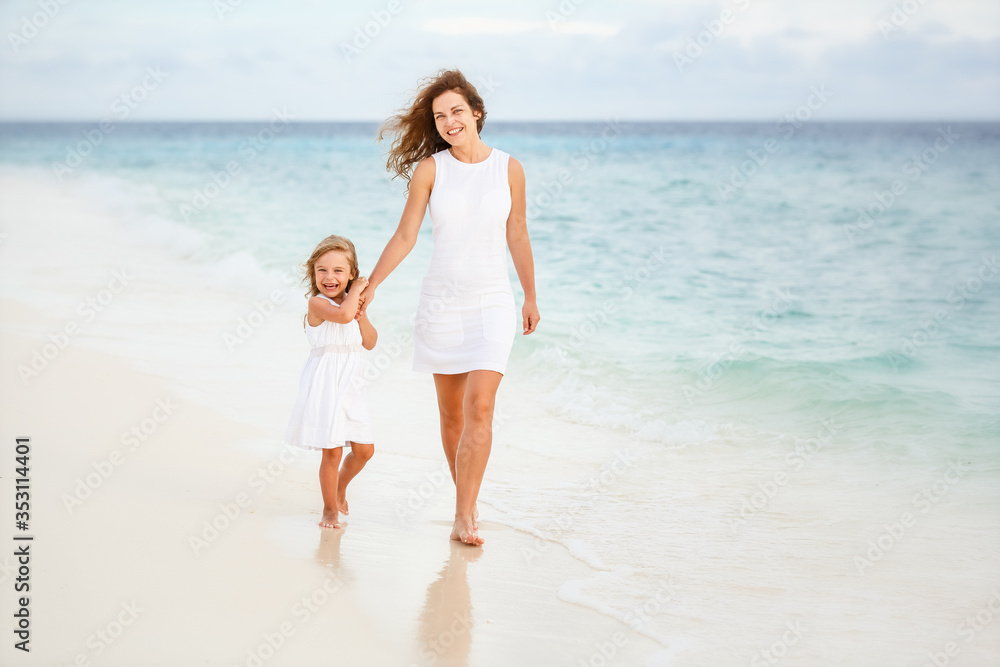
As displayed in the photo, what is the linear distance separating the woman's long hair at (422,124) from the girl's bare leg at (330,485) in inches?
47.7

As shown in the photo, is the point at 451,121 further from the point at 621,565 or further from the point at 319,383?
the point at 621,565

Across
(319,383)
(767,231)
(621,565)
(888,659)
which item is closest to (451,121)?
(319,383)

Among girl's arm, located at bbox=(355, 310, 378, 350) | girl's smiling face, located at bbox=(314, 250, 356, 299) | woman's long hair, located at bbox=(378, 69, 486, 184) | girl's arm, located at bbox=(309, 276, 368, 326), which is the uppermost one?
woman's long hair, located at bbox=(378, 69, 486, 184)

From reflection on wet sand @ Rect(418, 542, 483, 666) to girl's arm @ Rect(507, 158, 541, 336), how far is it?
106cm

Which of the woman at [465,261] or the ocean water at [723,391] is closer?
the ocean water at [723,391]

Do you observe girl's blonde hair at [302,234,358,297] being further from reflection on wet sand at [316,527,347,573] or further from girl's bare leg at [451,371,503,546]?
reflection on wet sand at [316,527,347,573]

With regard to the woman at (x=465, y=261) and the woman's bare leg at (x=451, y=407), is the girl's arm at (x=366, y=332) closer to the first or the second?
the woman at (x=465, y=261)

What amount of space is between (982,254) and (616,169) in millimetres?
16737

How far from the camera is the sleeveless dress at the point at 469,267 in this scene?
12.8 ft

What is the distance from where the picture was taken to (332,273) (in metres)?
3.99

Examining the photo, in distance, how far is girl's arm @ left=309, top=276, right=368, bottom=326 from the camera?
3924mm

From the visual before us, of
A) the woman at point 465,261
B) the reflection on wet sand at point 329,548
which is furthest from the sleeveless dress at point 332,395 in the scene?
the reflection on wet sand at point 329,548

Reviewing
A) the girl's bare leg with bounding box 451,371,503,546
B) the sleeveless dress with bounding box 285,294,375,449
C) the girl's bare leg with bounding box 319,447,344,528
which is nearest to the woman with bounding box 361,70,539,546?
the girl's bare leg with bounding box 451,371,503,546

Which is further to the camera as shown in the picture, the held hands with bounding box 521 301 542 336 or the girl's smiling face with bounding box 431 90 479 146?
the held hands with bounding box 521 301 542 336
